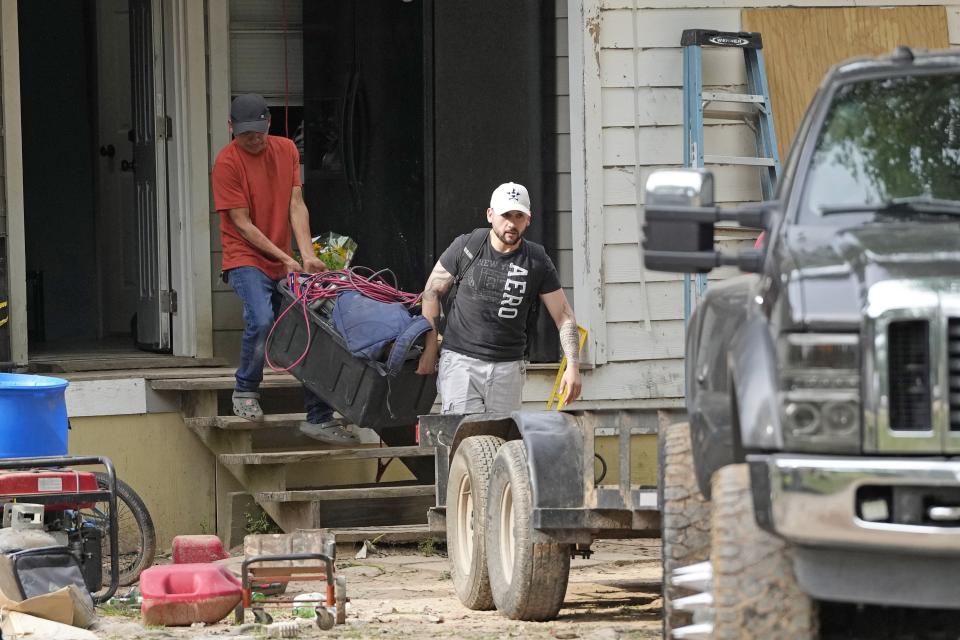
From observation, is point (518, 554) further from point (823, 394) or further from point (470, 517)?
point (823, 394)

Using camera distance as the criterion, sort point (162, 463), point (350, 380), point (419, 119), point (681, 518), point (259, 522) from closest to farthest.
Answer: point (681, 518) → point (350, 380) → point (162, 463) → point (259, 522) → point (419, 119)

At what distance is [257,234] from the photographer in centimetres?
930

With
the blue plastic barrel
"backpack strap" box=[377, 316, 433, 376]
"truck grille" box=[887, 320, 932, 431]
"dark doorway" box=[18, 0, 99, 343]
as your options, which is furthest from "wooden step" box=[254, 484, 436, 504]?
"truck grille" box=[887, 320, 932, 431]

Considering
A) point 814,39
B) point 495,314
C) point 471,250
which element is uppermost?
point 814,39

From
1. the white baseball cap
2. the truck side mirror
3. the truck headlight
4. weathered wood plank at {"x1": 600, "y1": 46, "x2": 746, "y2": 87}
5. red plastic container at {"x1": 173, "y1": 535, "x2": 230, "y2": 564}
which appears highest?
weathered wood plank at {"x1": 600, "y1": 46, "x2": 746, "y2": 87}

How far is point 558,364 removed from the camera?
10.2 meters

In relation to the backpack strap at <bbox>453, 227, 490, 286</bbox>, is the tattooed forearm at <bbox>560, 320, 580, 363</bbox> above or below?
below

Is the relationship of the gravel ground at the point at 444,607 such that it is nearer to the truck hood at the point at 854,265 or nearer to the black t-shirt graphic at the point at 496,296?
the black t-shirt graphic at the point at 496,296

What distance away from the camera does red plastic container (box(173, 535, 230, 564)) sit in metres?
8.20

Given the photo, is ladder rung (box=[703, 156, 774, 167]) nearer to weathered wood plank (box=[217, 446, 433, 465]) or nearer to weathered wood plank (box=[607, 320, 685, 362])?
weathered wood plank (box=[607, 320, 685, 362])

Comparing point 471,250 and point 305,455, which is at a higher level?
point 471,250

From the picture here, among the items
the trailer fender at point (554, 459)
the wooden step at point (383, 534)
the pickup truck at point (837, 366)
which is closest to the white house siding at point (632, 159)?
the wooden step at point (383, 534)

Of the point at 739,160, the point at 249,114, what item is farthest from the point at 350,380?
the point at 739,160

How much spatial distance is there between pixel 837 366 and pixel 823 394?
3.0 inches
